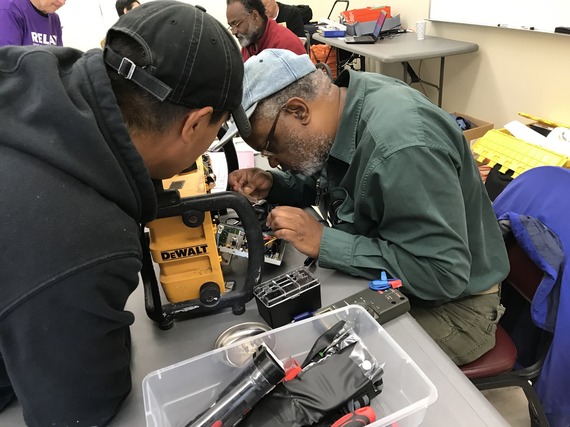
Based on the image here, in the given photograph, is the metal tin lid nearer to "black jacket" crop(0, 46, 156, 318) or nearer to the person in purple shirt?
"black jacket" crop(0, 46, 156, 318)

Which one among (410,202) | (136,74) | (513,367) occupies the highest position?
(136,74)

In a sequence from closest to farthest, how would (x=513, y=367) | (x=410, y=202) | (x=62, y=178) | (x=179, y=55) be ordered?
(x=62, y=178)
(x=179, y=55)
(x=410, y=202)
(x=513, y=367)

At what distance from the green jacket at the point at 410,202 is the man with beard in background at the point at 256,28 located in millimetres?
1989

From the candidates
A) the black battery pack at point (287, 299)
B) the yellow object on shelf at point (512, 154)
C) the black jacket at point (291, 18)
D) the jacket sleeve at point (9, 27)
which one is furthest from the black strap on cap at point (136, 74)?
the black jacket at point (291, 18)

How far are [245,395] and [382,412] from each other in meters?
0.24

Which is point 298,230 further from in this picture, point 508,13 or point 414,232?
point 508,13

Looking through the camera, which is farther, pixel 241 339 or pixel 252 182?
pixel 252 182

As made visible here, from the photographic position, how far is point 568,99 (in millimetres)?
2416

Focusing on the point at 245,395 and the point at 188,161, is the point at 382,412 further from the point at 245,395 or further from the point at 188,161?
the point at 188,161

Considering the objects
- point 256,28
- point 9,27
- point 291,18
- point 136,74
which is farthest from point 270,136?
point 291,18

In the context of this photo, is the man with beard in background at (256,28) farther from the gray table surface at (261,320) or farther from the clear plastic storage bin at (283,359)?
the clear plastic storage bin at (283,359)

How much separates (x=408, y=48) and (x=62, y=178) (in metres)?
3.09

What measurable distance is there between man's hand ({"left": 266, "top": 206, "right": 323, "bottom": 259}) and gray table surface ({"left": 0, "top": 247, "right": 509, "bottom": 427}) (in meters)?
0.07

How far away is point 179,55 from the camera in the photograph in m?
0.66
